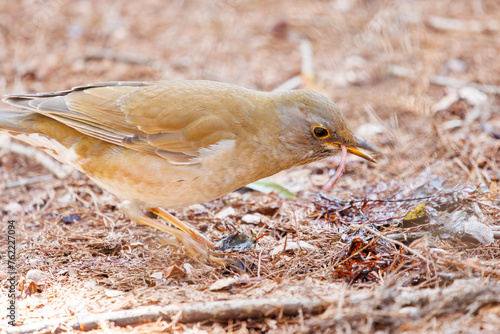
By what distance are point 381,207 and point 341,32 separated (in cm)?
543

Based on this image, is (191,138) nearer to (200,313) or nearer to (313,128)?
(313,128)

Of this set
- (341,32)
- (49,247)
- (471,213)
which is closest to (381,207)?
(471,213)

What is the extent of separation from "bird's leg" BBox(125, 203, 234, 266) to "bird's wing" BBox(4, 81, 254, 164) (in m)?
0.64

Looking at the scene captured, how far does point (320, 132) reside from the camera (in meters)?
4.11

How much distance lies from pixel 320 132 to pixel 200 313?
72.8 inches

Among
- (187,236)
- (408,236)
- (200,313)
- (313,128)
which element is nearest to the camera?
(200,313)

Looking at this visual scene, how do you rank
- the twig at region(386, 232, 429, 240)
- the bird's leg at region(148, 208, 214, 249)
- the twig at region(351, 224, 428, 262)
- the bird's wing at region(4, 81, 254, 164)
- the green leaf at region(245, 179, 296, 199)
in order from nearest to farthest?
the twig at region(351, 224, 428, 262) → the twig at region(386, 232, 429, 240) → the bird's wing at region(4, 81, 254, 164) → the bird's leg at region(148, 208, 214, 249) → the green leaf at region(245, 179, 296, 199)

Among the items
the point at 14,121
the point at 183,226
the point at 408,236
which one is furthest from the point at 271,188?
the point at 14,121

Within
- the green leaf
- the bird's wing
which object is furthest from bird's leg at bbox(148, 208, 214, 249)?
the green leaf

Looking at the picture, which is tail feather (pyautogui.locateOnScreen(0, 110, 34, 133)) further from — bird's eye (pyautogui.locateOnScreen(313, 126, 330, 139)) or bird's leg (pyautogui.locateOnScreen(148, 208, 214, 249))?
bird's eye (pyautogui.locateOnScreen(313, 126, 330, 139))

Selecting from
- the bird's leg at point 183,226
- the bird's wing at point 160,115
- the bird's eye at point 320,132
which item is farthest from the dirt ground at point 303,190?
the bird's wing at point 160,115

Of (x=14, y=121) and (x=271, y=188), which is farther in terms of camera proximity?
(x=271, y=188)

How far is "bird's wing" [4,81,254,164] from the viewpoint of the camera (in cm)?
→ 410

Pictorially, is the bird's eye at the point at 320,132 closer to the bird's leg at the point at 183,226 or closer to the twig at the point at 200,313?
the bird's leg at the point at 183,226
